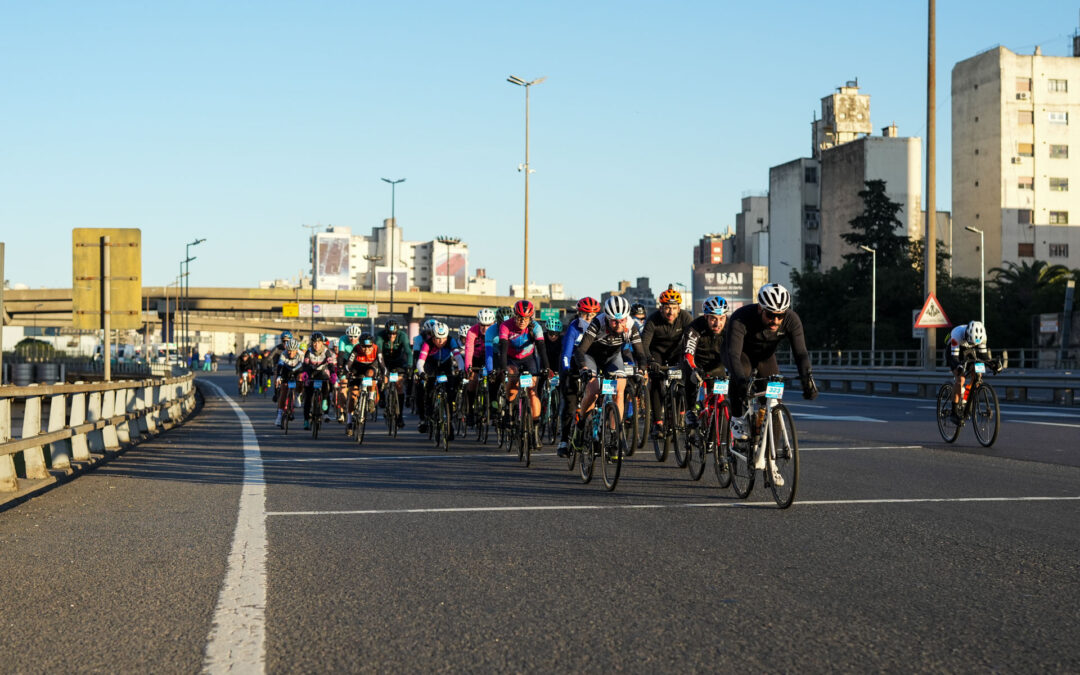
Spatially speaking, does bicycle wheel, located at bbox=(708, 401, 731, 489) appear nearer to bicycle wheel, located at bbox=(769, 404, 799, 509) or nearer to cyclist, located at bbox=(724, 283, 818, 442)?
cyclist, located at bbox=(724, 283, 818, 442)

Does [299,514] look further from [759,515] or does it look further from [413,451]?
[413,451]

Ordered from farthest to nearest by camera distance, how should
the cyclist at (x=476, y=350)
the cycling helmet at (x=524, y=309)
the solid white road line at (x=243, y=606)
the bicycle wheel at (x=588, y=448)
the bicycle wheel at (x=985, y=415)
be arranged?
1. the cyclist at (x=476, y=350)
2. the bicycle wheel at (x=985, y=415)
3. the cycling helmet at (x=524, y=309)
4. the bicycle wheel at (x=588, y=448)
5. the solid white road line at (x=243, y=606)

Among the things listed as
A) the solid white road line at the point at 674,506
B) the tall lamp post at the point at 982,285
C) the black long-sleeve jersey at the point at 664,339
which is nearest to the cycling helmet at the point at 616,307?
the black long-sleeve jersey at the point at 664,339

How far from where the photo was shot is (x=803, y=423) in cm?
2081

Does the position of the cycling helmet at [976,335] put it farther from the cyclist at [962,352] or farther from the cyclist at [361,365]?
the cyclist at [361,365]

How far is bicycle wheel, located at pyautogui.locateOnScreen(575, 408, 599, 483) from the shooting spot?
11.0m

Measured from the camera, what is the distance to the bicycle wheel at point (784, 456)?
9008 mm

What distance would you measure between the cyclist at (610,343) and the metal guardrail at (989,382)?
57.1 ft

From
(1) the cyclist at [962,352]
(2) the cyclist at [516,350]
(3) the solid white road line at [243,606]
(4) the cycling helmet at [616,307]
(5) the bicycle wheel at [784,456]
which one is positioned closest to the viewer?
(3) the solid white road line at [243,606]

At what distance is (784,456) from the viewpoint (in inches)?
362

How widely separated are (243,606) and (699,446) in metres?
6.04

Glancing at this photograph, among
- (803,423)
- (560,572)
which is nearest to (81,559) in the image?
(560,572)

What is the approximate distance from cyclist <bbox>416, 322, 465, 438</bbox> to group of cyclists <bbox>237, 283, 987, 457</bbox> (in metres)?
0.02

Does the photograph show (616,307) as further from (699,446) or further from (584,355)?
(699,446)
